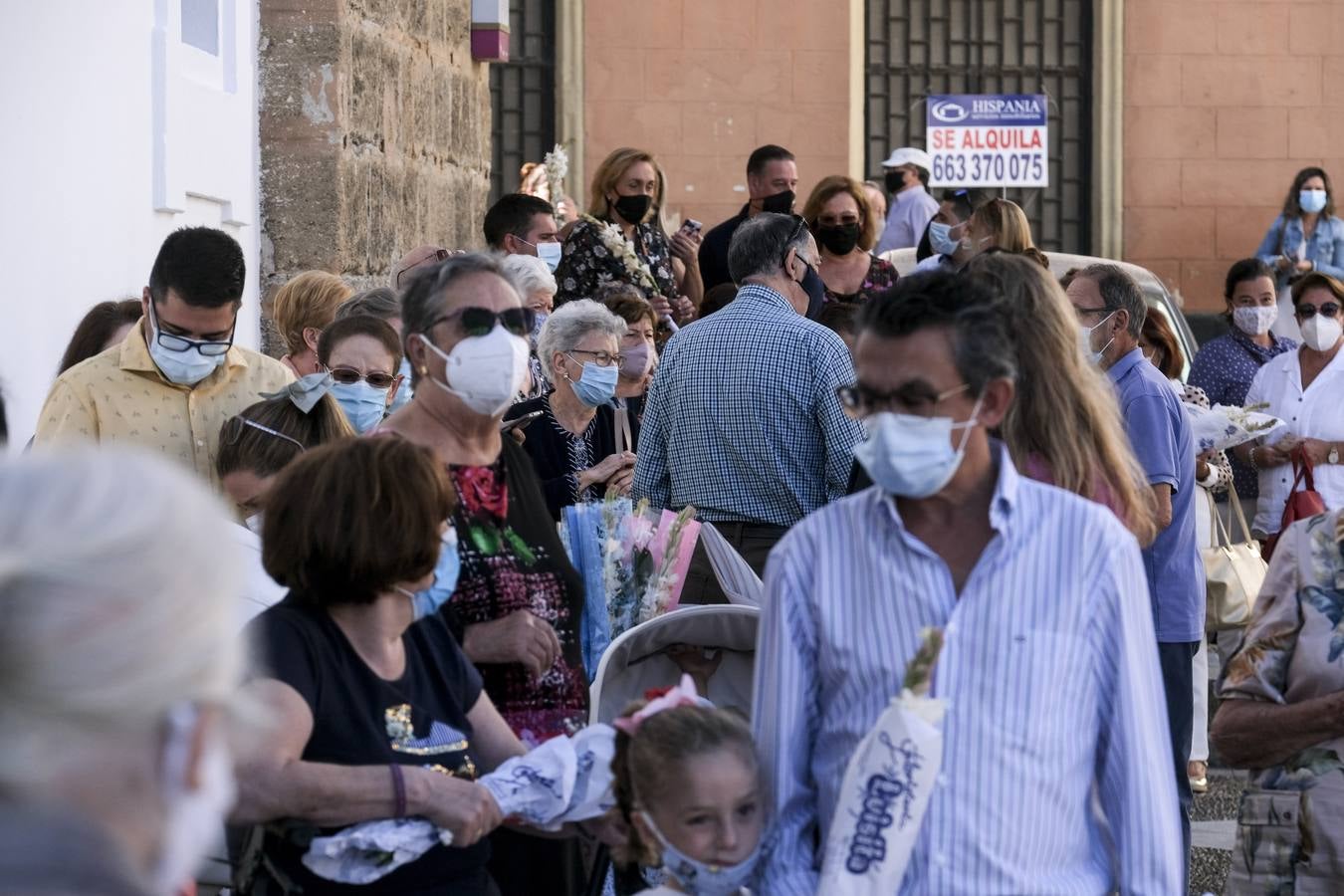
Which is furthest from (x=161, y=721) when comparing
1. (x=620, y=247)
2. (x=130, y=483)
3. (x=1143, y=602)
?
(x=620, y=247)

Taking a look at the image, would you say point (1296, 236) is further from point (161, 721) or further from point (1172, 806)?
point (161, 721)

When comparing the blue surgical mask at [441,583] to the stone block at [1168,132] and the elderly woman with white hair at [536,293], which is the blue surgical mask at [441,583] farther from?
the stone block at [1168,132]

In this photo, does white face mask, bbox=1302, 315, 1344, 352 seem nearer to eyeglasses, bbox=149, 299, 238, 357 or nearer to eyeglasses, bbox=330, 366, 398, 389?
eyeglasses, bbox=330, 366, 398, 389

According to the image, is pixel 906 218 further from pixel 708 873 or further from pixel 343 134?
pixel 708 873

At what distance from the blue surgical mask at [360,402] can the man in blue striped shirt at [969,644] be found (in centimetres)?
250

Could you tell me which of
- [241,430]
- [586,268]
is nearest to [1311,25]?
[586,268]

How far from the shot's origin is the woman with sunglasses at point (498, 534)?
12.8 feet

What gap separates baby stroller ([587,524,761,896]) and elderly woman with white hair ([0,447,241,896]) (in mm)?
2593

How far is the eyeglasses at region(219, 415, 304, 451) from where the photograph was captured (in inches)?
179

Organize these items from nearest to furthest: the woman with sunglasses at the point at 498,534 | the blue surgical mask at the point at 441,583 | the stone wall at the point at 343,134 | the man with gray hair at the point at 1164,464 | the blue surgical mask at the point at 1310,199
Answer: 1. the blue surgical mask at the point at 441,583
2. the woman with sunglasses at the point at 498,534
3. the man with gray hair at the point at 1164,464
4. the stone wall at the point at 343,134
5. the blue surgical mask at the point at 1310,199

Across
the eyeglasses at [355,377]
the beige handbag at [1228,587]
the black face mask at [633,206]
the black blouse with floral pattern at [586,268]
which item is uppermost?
the black face mask at [633,206]

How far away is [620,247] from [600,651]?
422cm

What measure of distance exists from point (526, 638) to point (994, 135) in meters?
Answer: 17.2

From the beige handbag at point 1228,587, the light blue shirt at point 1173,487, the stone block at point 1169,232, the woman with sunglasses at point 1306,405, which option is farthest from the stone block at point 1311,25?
the light blue shirt at point 1173,487
